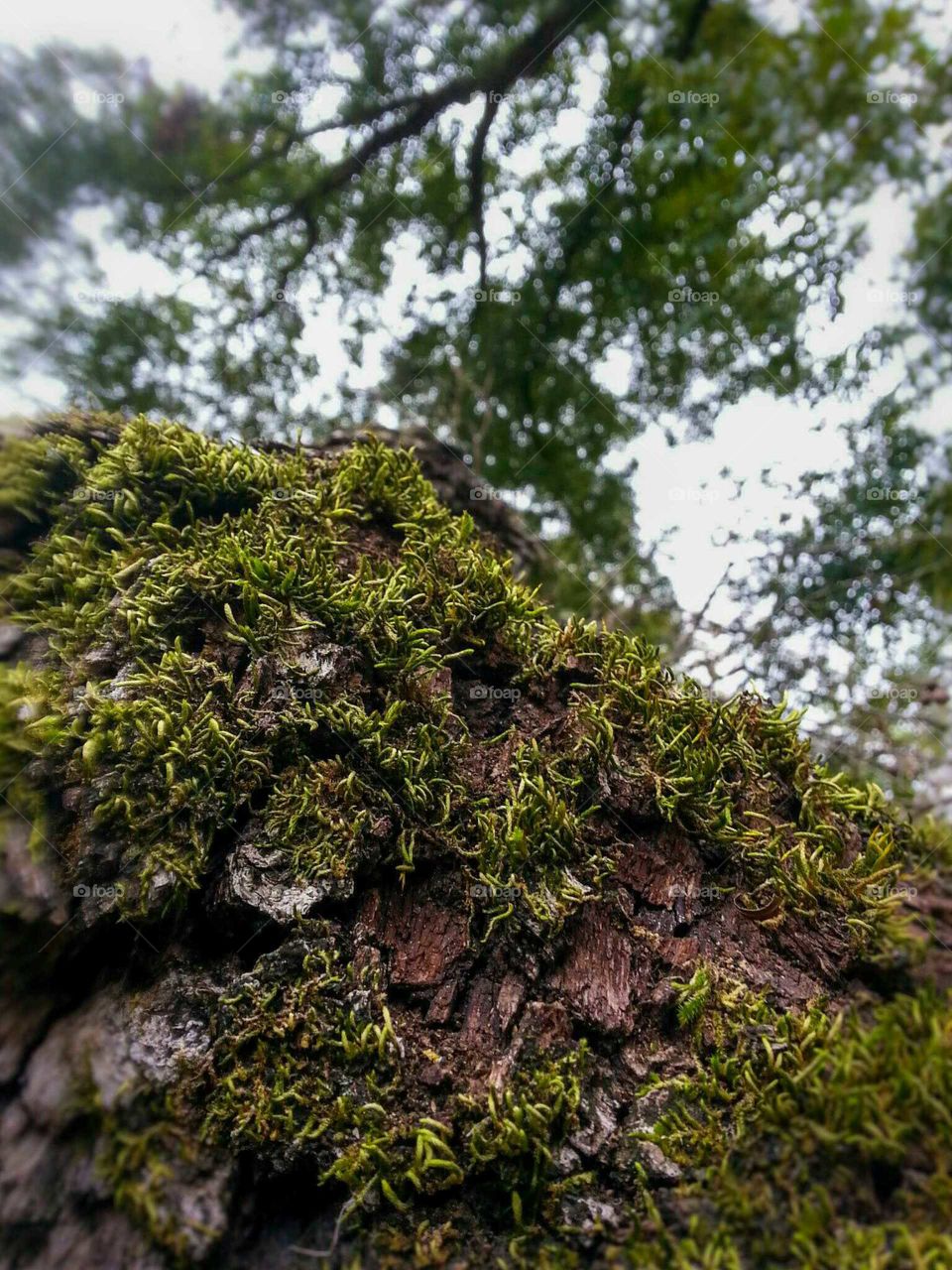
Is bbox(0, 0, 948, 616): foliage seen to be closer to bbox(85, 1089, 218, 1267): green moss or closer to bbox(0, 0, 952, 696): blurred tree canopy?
bbox(0, 0, 952, 696): blurred tree canopy

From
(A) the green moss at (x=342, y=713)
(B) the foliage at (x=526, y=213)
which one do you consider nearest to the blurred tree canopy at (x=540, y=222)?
(B) the foliage at (x=526, y=213)

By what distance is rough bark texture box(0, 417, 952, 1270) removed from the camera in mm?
1451

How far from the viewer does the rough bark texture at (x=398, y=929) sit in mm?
1451

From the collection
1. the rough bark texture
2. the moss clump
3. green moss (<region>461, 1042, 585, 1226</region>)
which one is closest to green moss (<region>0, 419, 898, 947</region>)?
the rough bark texture

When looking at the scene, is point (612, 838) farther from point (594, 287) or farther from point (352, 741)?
point (594, 287)

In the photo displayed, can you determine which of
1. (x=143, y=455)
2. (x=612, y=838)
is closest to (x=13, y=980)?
(x=612, y=838)

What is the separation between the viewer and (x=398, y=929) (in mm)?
1959

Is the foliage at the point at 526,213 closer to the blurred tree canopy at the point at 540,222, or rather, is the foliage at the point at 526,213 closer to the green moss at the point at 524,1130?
the blurred tree canopy at the point at 540,222

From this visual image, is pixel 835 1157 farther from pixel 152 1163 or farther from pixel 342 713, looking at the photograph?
pixel 342 713

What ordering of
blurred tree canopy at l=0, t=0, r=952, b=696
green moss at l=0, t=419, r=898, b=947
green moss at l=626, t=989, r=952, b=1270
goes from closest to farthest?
green moss at l=626, t=989, r=952, b=1270, green moss at l=0, t=419, r=898, b=947, blurred tree canopy at l=0, t=0, r=952, b=696

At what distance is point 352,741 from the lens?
2145 mm

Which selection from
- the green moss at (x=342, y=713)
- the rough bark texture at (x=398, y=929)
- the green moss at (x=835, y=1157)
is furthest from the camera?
the green moss at (x=342, y=713)

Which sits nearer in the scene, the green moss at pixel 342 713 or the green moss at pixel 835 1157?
the green moss at pixel 835 1157

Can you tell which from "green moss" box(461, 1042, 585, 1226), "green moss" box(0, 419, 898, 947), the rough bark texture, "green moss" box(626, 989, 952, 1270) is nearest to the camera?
"green moss" box(626, 989, 952, 1270)
